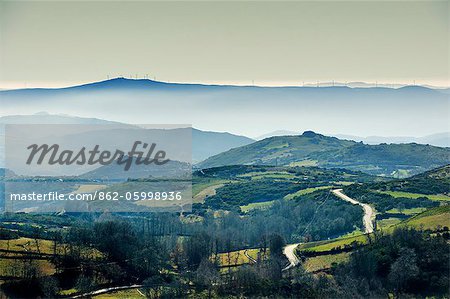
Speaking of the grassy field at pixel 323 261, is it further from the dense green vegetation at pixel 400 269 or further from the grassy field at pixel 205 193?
the grassy field at pixel 205 193

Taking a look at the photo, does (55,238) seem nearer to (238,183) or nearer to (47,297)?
(47,297)

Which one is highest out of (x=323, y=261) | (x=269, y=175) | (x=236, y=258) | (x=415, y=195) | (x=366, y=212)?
(x=269, y=175)

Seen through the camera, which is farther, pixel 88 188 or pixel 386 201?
Result: pixel 88 188

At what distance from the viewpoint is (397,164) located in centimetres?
14950

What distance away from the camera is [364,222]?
60.4 metres

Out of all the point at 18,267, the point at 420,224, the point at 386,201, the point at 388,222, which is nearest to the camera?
the point at 18,267

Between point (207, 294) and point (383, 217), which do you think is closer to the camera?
point (207, 294)

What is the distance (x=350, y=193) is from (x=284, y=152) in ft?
333

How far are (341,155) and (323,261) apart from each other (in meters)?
118

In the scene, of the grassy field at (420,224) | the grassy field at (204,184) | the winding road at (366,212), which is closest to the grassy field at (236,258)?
the grassy field at (420,224)

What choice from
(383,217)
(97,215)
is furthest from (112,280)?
(97,215)

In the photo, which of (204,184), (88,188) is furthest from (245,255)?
(88,188)

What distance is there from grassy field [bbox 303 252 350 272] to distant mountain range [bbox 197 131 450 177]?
8680 centimetres

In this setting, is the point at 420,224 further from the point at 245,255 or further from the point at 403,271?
the point at 245,255
